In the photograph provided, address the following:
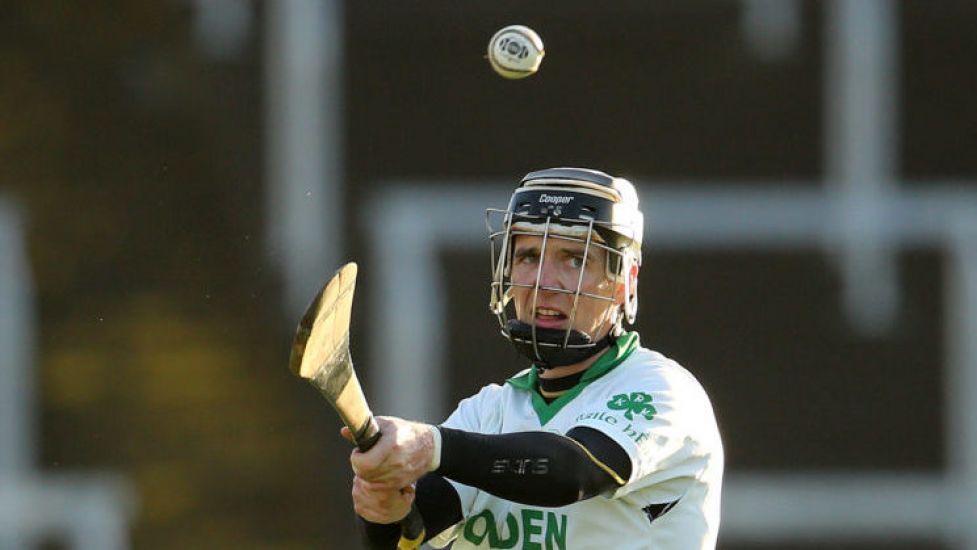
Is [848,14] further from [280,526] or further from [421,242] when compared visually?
[280,526]

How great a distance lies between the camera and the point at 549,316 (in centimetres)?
408

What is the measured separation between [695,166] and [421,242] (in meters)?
1.48

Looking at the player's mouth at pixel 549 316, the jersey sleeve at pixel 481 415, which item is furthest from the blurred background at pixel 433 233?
the player's mouth at pixel 549 316

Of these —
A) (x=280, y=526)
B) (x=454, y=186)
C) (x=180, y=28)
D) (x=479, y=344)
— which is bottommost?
(x=280, y=526)

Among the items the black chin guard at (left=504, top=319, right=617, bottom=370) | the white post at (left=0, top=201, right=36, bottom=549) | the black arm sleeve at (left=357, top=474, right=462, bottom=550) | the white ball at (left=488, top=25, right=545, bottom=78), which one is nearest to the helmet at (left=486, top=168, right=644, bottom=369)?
the black chin guard at (left=504, top=319, right=617, bottom=370)

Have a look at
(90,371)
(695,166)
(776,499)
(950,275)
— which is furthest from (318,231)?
(950,275)

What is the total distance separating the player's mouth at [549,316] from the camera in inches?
160

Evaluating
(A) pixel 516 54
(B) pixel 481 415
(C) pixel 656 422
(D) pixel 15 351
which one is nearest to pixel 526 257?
(B) pixel 481 415

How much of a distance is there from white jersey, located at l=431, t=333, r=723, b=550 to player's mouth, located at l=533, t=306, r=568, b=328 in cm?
12

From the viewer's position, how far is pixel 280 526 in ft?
31.9

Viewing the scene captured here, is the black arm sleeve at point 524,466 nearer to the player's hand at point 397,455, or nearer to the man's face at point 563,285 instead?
the player's hand at point 397,455

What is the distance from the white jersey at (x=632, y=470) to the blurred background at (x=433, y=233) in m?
5.57

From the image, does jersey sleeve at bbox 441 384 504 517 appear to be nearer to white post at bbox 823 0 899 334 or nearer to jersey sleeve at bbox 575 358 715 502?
jersey sleeve at bbox 575 358 715 502

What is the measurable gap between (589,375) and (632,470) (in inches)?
15.2
